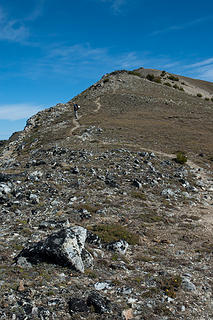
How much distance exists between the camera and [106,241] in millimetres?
12859

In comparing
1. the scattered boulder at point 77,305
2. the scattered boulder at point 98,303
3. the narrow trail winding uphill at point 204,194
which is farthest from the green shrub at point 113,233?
the narrow trail winding uphill at point 204,194

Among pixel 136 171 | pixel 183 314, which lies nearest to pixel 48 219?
pixel 183 314

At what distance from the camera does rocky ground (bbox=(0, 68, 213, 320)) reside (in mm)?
8219

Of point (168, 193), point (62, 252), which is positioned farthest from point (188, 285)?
point (168, 193)

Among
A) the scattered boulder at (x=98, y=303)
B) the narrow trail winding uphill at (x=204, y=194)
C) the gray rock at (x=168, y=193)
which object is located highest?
the scattered boulder at (x=98, y=303)

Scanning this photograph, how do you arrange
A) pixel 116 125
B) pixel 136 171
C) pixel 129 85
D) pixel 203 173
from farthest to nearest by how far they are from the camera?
pixel 129 85, pixel 116 125, pixel 203 173, pixel 136 171

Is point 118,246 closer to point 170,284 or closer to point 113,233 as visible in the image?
point 113,233

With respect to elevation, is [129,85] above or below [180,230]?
above

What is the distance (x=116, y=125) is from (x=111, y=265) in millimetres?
39713

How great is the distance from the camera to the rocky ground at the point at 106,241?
822 cm

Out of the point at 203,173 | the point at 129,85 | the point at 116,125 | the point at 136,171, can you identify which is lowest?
the point at 203,173

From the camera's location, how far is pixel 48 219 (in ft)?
48.9

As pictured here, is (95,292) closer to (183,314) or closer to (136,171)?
(183,314)

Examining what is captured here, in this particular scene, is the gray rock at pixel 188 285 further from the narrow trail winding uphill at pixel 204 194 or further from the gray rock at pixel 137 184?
the gray rock at pixel 137 184
